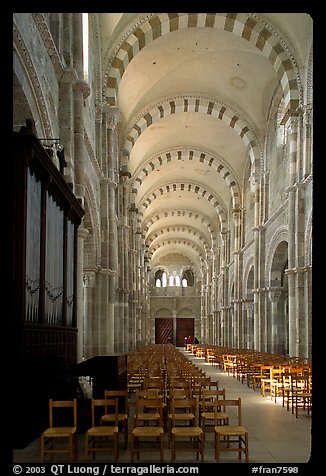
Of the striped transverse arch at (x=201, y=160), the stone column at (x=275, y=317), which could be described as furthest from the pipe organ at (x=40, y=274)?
the striped transverse arch at (x=201, y=160)

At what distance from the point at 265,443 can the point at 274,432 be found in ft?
3.30

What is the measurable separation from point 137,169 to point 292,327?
19.5m

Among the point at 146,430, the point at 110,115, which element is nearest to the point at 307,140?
the point at 110,115

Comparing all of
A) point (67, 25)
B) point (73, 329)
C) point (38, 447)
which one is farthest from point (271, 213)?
point (38, 447)

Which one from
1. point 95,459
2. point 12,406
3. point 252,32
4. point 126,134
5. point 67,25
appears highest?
point 252,32

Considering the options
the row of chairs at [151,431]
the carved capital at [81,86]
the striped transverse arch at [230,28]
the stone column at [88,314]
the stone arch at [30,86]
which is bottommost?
the row of chairs at [151,431]

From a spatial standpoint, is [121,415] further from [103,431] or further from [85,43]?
[85,43]

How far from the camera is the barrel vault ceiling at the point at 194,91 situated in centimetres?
2473

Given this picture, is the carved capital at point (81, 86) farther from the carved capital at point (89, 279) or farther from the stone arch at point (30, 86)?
the carved capital at point (89, 279)

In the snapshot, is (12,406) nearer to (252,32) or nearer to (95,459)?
(95,459)

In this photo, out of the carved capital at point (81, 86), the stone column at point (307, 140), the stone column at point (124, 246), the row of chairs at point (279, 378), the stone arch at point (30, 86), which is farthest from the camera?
the stone column at point (124, 246)

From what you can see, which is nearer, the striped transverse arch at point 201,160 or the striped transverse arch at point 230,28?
the striped transverse arch at point 230,28

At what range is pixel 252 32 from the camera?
82.9 feet

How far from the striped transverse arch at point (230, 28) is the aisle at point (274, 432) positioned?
14.5 m
